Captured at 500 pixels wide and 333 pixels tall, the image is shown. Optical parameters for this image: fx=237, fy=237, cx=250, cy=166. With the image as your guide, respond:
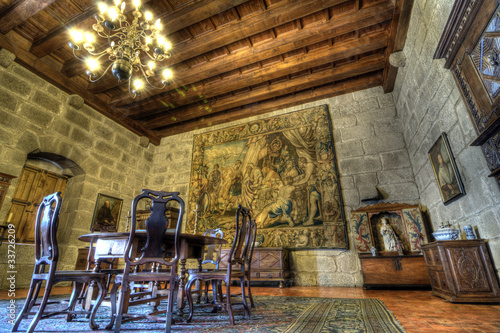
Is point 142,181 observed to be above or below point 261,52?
below

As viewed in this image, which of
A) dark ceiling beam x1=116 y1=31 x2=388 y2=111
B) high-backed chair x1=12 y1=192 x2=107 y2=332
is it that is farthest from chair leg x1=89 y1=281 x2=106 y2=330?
dark ceiling beam x1=116 y1=31 x2=388 y2=111

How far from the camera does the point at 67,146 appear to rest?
16.8ft

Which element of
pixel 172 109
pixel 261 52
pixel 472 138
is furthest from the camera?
pixel 172 109

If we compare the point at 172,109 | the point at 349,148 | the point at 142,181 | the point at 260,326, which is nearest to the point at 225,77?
the point at 172,109

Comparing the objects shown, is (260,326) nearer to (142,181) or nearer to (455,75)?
(455,75)

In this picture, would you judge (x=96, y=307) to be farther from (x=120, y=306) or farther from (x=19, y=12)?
(x=19, y=12)

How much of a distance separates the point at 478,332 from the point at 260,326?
1.45 meters

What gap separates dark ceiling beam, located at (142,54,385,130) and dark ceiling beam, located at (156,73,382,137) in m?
0.20

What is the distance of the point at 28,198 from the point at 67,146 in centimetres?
127

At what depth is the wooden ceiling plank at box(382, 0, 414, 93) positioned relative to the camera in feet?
11.5

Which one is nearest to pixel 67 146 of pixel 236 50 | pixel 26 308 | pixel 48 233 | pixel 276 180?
pixel 48 233

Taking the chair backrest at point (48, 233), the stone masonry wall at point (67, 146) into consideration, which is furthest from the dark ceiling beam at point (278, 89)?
the chair backrest at point (48, 233)

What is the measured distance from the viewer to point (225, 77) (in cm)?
535

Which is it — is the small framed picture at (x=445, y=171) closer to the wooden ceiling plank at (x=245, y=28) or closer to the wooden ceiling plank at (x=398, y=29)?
the wooden ceiling plank at (x=398, y=29)
